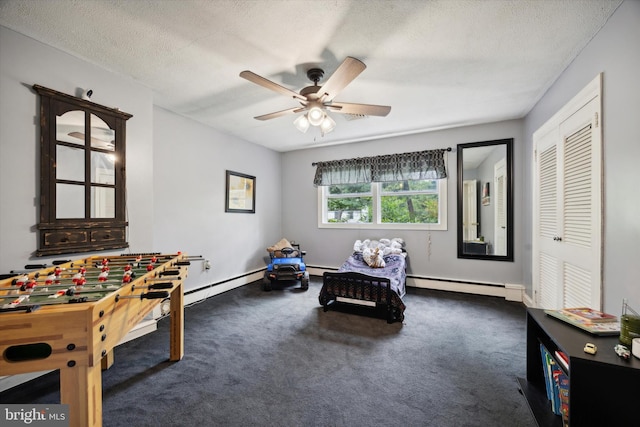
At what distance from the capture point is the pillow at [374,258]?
140 inches

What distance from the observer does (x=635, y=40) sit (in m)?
1.47

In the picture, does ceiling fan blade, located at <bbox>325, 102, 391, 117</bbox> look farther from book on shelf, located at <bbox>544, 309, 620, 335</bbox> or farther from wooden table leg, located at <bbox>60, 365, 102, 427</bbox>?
wooden table leg, located at <bbox>60, 365, 102, 427</bbox>

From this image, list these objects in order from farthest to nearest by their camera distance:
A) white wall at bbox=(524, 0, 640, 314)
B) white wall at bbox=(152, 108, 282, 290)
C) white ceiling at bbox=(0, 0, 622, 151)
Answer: white wall at bbox=(152, 108, 282, 290) → white ceiling at bbox=(0, 0, 622, 151) → white wall at bbox=(524, 0, 640, 314)

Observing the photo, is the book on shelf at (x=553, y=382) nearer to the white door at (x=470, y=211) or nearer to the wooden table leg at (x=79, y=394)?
the wooden table leg at (x=79, y=394)

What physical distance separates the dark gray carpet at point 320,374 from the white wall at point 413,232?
90 cm

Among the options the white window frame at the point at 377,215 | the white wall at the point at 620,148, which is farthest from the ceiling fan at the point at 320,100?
the white window frame at the point at 377,215

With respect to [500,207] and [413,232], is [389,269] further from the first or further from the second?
[500,207]

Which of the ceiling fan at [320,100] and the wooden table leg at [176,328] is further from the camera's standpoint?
the wooden table leg at [176,328]

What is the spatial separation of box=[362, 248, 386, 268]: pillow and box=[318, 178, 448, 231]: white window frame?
0.90 metres

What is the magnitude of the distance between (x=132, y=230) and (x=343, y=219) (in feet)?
10.8

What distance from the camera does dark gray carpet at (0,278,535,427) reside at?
5.08 ft

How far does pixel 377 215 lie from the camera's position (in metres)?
4.55

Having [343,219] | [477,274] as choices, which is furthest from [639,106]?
[343,219]

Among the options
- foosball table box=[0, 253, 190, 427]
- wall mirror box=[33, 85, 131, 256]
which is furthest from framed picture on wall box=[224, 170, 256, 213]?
foosball table box=[0, 253, 190, 427]
